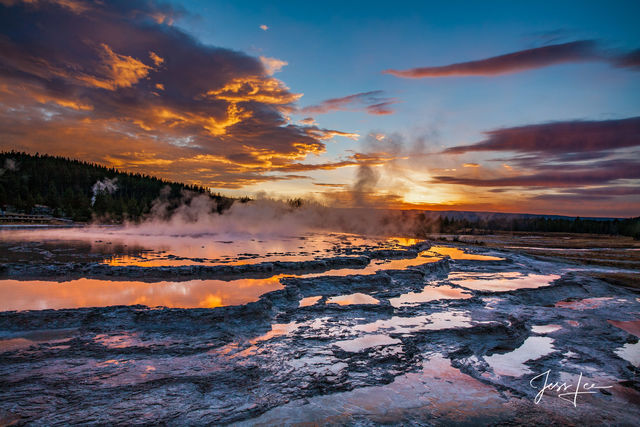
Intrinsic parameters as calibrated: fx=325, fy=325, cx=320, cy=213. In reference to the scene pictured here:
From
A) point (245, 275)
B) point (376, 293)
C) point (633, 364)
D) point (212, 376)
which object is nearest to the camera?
point (212, 376)

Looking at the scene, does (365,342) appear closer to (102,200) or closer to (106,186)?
(102,200)

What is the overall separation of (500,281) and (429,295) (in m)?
6.19

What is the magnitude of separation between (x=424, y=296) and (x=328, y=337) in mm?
6013

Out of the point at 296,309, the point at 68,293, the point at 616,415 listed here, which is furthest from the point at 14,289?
the point at 616,415

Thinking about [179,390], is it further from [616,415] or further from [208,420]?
[616,415]

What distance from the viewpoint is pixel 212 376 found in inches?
228

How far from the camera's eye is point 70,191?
6362 cm

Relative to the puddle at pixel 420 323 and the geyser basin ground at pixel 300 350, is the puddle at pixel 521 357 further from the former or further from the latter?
the puddle at pixel 420 323

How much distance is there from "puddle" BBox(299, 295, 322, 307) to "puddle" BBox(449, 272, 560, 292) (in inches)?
288

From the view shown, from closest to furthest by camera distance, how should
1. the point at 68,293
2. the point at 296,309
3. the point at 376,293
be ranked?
the point at 296,309
the point at 68,293
the point at 376,293

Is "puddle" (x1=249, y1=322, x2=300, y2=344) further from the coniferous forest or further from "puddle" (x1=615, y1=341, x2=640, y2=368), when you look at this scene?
the coniferous forest

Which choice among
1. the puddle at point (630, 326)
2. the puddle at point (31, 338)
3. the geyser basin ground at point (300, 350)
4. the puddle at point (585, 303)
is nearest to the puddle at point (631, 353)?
the geyser basin ground at point (300, 350)
